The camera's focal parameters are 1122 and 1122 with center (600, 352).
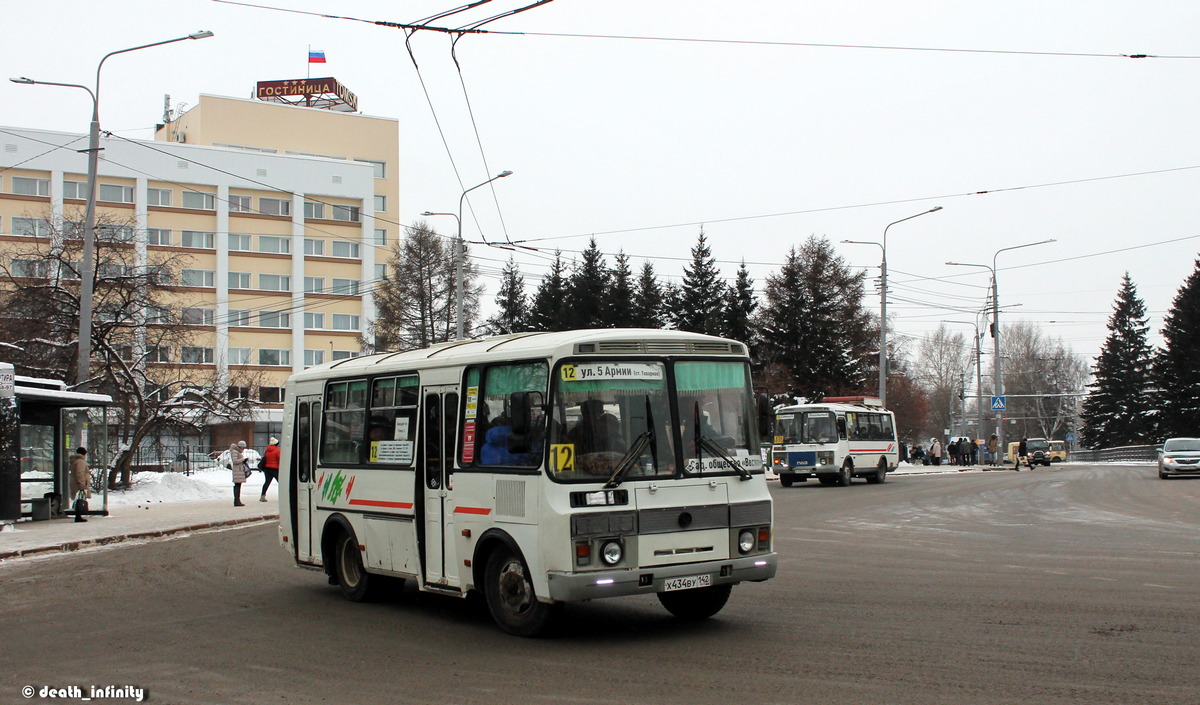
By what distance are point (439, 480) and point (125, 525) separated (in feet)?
54.0

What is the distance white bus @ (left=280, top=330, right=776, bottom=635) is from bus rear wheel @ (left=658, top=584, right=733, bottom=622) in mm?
13

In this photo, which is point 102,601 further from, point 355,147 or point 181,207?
point 355,147

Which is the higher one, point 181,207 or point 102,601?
point 181,207

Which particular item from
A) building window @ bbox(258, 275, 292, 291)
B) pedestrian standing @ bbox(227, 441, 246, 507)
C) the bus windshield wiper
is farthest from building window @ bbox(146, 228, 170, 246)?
the bus windshield wiper

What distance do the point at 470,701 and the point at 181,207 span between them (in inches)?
2880

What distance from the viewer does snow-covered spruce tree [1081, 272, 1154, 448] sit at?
81.1 m

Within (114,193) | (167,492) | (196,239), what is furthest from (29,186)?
(167,492)

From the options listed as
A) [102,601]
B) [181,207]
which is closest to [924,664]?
[102,601]

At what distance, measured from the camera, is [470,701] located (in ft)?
23.5

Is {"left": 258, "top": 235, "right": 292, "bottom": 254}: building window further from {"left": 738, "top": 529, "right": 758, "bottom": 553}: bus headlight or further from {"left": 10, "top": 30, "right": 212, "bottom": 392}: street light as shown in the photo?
{"left": 738, "top": 529, "right": 758, "bottom": 553}: bus headlight

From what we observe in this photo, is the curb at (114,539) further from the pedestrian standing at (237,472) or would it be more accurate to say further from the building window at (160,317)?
the building window at (160,317)

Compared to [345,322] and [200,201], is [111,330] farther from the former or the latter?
[345,322]

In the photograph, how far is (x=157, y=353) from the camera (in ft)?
121

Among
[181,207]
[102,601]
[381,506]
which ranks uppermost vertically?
[181,207]
